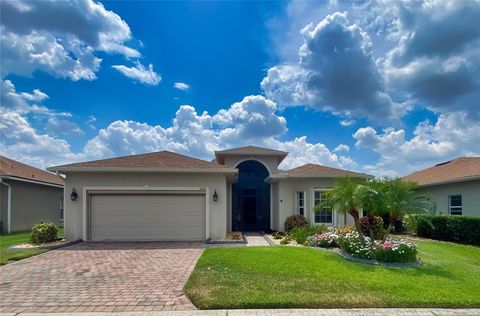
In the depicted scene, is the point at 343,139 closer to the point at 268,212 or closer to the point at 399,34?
the point at 268,212

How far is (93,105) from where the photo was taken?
1645cm

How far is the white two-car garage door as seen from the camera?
48.3ft

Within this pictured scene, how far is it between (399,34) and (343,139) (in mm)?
8088

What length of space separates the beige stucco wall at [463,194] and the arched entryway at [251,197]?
968 cm

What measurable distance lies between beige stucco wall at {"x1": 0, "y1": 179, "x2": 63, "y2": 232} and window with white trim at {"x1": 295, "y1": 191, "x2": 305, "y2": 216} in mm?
15663

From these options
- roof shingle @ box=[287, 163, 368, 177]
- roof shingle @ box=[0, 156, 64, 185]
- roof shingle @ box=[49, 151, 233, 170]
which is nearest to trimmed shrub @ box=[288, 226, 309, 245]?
roof shingle @ box=[287, 163, 368, 177]

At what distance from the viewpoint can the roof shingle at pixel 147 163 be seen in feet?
47.9

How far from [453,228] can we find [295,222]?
6748 millimetres

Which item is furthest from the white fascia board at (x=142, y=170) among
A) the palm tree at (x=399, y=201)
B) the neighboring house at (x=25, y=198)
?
the neighboring house at (x=25, y=198)

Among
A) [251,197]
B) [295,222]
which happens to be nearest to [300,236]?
[295,222]

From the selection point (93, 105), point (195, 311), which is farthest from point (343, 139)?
point (195, 311)

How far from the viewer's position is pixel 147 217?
14.8 metres

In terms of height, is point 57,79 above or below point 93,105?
above

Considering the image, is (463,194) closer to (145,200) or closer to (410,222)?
(410,222)
